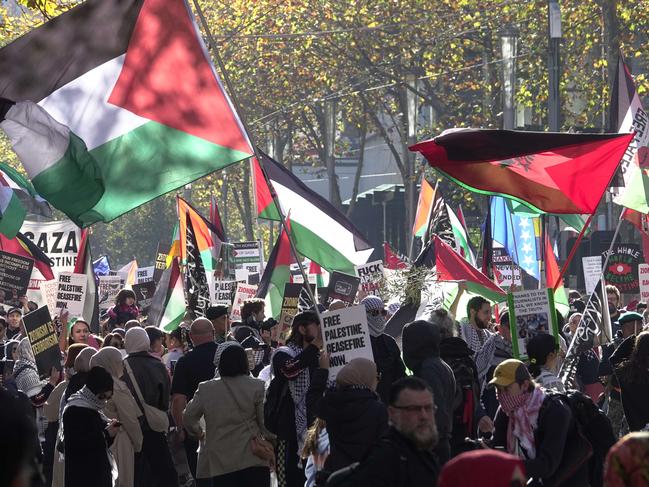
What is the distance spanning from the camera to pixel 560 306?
1652 cm

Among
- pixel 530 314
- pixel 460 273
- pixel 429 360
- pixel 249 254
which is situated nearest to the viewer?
pixel 429 360

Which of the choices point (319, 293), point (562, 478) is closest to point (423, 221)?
point (319, 293)

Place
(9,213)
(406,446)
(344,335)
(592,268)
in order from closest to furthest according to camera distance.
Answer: (406,446) < (344,335) < (9,213) < (592,268)

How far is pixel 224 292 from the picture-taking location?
19156mm

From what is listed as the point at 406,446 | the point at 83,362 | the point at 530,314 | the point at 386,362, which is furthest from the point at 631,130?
the point at 406,446

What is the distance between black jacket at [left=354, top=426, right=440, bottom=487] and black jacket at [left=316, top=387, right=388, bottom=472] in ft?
6.16

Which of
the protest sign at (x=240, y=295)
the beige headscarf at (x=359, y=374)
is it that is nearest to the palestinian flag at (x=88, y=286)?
A: the protest sign at (x=240, y=295)

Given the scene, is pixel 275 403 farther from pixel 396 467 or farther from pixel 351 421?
pixel 396 467

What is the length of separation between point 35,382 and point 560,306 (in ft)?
22.7

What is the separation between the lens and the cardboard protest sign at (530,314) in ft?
33.4

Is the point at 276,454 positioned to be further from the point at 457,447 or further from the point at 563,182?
the point at 563,182

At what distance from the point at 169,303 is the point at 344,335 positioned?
8.76 meters

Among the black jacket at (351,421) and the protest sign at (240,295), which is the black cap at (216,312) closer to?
the black jacket at (351,421)

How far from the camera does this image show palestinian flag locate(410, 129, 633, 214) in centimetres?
1100
